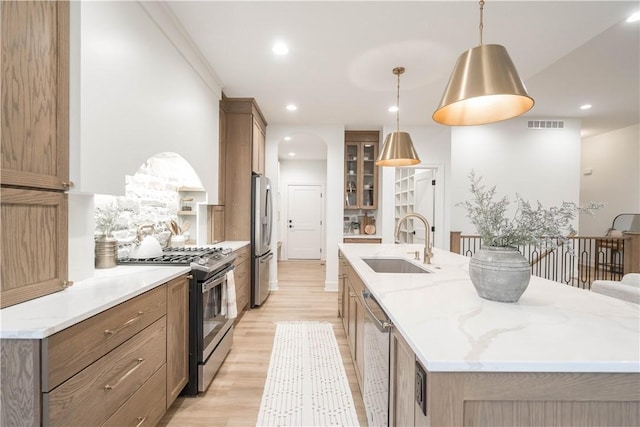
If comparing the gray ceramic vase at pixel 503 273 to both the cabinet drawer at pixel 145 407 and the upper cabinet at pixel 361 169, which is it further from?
the upper cabinet at pixel 361 169

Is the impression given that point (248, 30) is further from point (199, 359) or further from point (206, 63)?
point (199, 359)

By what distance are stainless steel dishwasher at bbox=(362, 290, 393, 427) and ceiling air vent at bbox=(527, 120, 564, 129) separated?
5.46 meters

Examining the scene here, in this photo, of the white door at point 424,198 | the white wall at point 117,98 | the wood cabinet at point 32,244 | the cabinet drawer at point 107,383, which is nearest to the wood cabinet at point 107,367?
the cabinet drawer at point 107,383

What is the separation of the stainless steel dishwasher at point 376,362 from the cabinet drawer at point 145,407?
1163mm

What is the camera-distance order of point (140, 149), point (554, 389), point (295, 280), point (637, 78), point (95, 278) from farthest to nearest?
1. point (295, 280)
2. point (637, 78)
3. point (140, 149)
4. point (95, 278)
5. point (554, 389)

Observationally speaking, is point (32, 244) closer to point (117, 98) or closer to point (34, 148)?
point (34, 148)

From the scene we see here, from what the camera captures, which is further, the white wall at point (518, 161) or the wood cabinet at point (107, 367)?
the white wall at point (518, 161)

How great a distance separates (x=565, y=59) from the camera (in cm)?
310

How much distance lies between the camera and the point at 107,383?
1208 millimetres

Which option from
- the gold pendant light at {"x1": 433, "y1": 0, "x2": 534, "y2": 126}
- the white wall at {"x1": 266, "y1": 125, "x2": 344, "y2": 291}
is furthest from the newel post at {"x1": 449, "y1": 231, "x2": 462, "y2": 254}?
the gold pendant light at {"x1": 433, "y1": 0, "x2": 534, "y2": 126}

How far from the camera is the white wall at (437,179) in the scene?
4.78 metres

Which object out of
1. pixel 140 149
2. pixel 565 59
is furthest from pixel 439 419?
pixel 565 59

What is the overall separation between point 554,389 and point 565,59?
12.5ft

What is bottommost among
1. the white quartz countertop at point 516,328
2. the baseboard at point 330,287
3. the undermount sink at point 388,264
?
the baseboard at point 330,287
